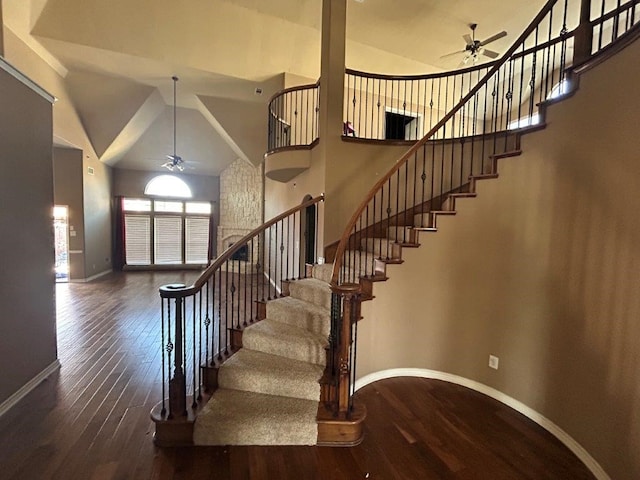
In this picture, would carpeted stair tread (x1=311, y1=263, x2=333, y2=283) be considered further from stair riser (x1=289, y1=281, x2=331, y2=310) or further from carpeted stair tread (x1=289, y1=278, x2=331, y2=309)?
stair riser (x1=289, y1=281, x2=331, y2=310)

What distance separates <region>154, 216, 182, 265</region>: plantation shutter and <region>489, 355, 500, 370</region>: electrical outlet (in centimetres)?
990

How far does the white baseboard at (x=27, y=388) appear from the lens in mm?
2405

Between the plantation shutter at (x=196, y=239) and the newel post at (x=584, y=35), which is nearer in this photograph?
the newel post at (x=584, y=35)

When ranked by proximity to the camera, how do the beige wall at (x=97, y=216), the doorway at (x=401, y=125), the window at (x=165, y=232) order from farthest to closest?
the window at (x=165, y=232) < the beige wall at (x=97, y=216) < the doorway at (x=401, y=125)

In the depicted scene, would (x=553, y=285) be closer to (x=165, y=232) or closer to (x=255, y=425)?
(x=255, y=425)

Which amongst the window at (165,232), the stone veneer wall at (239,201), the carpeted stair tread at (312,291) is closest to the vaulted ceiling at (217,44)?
the stone veneer wall at (239,201)

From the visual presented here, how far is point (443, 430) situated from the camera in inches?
93.8

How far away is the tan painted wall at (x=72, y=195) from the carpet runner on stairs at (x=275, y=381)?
7.10 metres

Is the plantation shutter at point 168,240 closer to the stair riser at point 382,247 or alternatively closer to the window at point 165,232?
the window at point 165,232

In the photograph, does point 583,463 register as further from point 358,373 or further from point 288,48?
point 288,48

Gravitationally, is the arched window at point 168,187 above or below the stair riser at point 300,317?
above

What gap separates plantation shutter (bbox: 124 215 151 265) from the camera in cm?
970

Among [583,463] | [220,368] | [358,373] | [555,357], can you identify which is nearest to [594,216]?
[555,357]

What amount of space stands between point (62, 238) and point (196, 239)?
11.9 feet
